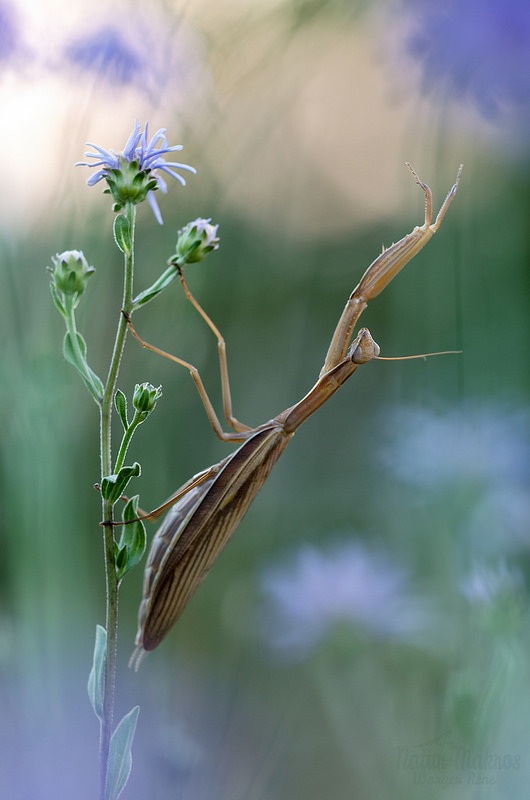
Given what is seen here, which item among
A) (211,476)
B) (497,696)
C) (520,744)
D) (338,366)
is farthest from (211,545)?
(520,744)

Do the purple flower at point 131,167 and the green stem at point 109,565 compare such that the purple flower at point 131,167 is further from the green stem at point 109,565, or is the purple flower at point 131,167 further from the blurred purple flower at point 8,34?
the blurred purple flower at point 8,34

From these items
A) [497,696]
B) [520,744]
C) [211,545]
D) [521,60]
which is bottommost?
[520,744]

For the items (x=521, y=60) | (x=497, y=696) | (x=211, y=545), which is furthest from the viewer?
(x=521, y=60)

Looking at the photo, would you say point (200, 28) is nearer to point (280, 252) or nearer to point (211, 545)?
point (280, 252)

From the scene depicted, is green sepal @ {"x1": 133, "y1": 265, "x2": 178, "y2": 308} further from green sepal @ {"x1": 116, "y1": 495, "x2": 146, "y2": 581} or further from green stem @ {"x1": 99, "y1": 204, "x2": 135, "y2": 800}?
green sepal @ {"x1": 116, "y1": 495, "x2": 146, "y2": 581}

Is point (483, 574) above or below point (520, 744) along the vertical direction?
above

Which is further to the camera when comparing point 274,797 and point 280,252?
point 280,252
